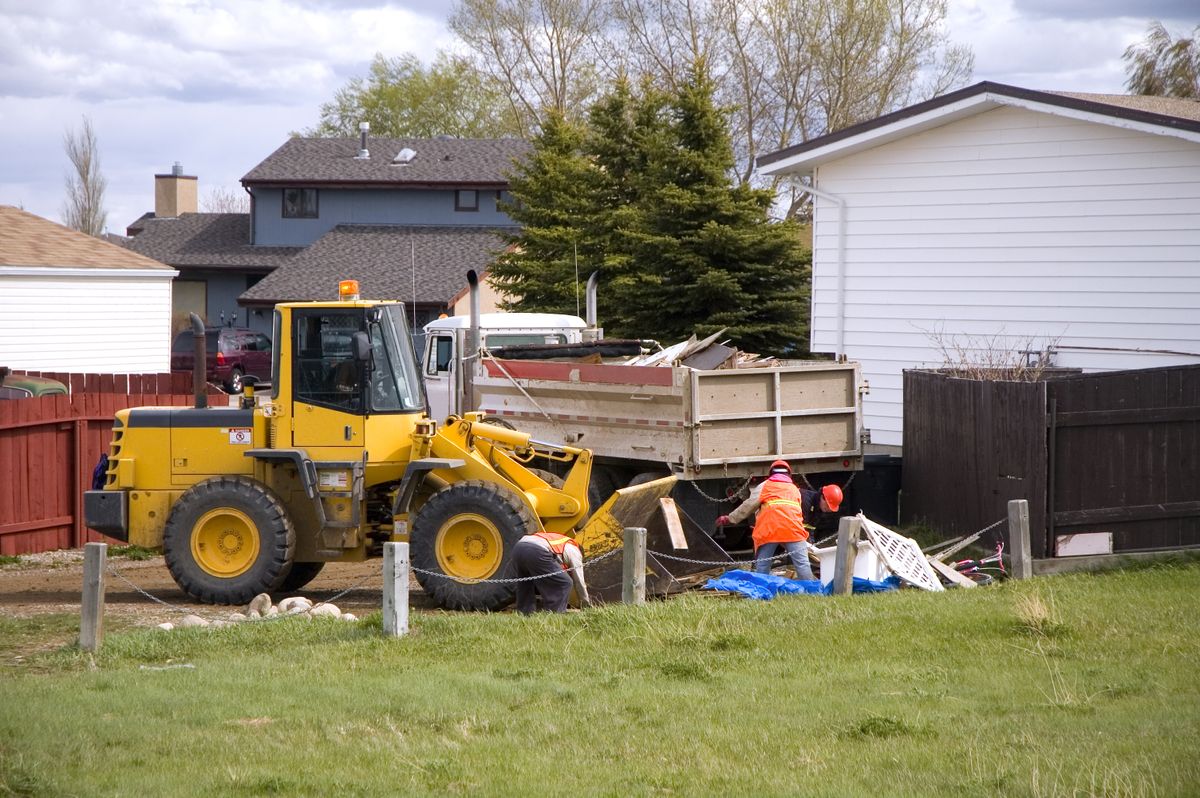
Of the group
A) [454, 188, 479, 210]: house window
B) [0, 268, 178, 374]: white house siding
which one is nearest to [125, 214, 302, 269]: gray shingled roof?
[454, 188, 479, 210]: house window

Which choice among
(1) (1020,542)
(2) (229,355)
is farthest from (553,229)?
(1) (1020,542)

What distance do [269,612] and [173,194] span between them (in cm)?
5765

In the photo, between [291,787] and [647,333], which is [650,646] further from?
[647,333]

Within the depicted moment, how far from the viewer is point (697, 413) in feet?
47.8

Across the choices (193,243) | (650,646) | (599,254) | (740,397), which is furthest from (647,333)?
(193,243)

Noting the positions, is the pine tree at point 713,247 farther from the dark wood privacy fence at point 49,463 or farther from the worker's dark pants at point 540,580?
the worker's dark pants at point 540,580

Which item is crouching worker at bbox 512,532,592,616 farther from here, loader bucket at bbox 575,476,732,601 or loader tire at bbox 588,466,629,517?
loader tire at bbox 588,466,629,517

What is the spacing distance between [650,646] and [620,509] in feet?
9.52

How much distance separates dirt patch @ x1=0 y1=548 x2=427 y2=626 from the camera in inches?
517

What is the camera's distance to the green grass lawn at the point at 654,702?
7.09 m

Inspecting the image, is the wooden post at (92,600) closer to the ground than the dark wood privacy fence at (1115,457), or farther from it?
closer to the ground

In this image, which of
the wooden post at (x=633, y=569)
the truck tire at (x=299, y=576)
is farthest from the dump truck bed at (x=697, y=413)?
the truck tire at (x=299, y=576)

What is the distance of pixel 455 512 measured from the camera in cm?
1300

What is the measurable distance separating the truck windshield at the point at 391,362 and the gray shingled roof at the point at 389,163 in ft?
126
